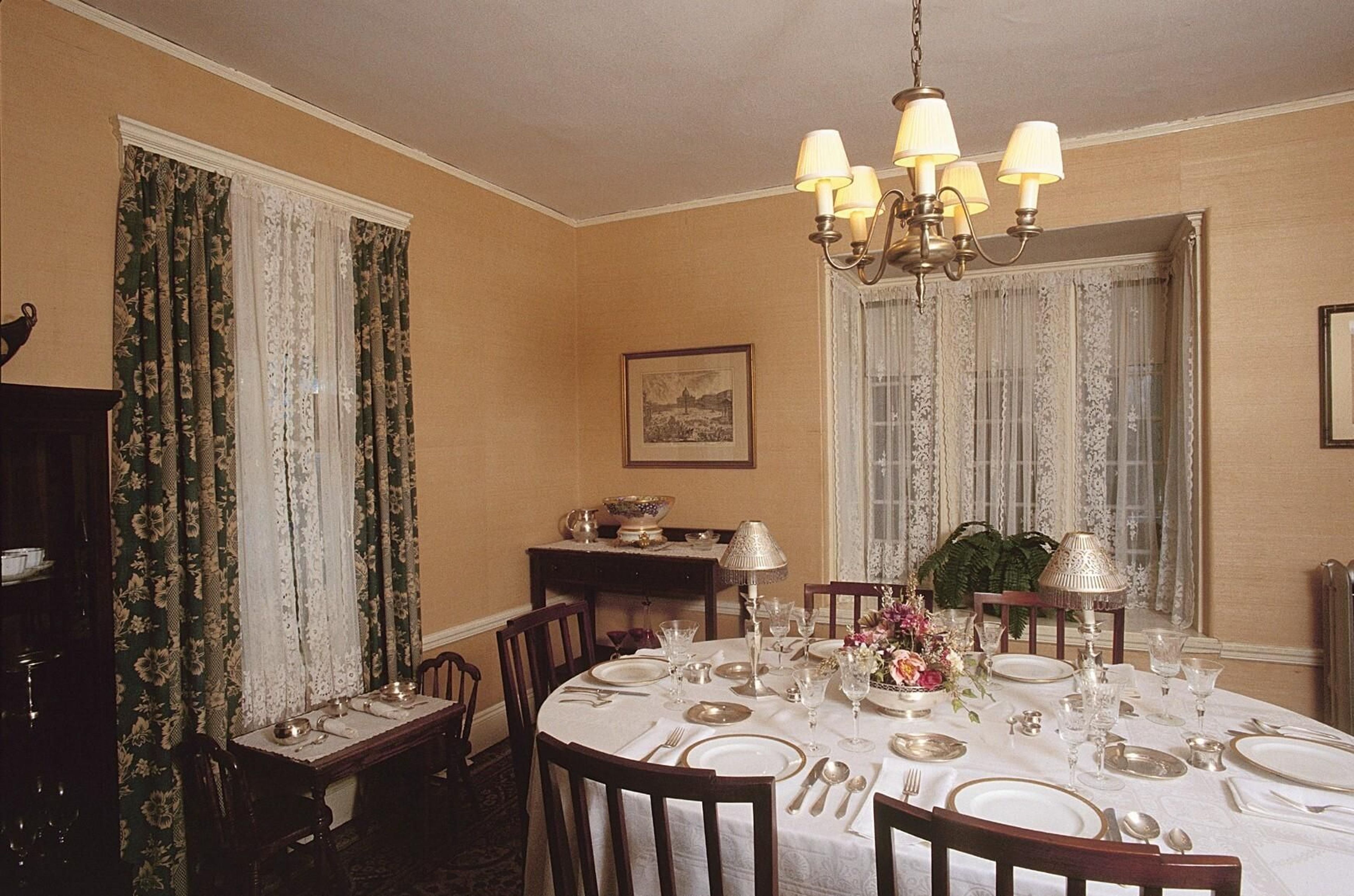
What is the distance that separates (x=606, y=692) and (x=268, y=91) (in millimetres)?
2437

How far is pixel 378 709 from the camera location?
2.85 m

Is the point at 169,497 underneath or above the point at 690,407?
underneath

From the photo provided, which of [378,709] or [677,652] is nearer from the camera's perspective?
[677,652]

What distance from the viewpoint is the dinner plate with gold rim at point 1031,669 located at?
7.51ft

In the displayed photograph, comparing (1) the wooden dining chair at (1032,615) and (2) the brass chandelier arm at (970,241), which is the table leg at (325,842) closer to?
(1) the wooden dining chair at (1032,615)

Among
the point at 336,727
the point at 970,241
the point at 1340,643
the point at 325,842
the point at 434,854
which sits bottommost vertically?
the point at 434,854

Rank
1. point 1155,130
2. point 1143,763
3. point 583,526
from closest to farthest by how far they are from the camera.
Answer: point 1143,763
point 1155,130
point 583,526

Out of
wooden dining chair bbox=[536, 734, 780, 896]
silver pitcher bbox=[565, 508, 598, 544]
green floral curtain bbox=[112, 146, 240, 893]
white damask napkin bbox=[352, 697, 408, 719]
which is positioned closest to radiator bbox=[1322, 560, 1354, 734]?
wooden dining chair bbox=[536, 734, 780, 896]

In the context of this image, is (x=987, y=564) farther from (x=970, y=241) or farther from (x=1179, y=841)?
(x=1179, y=841)

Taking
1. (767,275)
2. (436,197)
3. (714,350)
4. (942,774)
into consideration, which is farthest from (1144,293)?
(436,197)

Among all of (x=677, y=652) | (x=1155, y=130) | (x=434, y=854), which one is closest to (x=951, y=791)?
(x=677, y=652)

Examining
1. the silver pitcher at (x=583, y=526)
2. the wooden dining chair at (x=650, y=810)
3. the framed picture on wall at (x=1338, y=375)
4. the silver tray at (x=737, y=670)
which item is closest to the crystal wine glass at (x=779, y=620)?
the silver tray at (x=737, y=670)

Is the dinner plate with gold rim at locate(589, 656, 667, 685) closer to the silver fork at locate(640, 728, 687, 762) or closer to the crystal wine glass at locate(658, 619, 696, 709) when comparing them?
the crystal wine glass at locate(658, 619, 696, 709)

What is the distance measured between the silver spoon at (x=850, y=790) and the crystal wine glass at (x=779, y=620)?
2.50 ft
